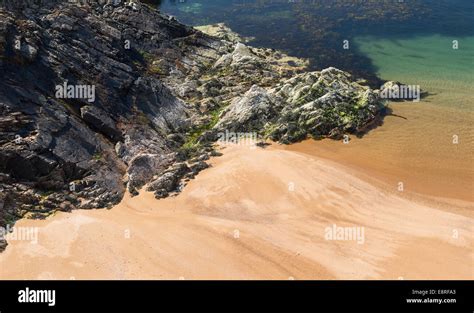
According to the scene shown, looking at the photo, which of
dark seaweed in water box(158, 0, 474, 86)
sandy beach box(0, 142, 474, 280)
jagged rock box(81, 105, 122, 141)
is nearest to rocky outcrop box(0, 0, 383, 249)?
jagged rock box(81, 105, 122, 141)

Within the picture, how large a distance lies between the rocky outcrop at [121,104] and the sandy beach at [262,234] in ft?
8.66

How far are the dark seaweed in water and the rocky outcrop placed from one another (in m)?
11.4

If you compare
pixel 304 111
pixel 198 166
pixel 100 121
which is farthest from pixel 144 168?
pixel 304 111

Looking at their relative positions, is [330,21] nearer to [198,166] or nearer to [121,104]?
[121,104]

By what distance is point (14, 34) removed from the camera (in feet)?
115

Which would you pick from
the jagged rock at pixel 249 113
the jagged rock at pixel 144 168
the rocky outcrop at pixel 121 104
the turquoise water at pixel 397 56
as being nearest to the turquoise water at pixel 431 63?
the turquoise water at pixel 397 56

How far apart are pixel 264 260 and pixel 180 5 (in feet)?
239

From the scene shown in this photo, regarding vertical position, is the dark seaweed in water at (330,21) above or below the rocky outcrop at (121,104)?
above

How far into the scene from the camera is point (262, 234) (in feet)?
87.6

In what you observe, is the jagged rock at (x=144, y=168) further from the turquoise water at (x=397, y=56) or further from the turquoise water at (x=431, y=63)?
the turquoise water at (x=431, y=63)

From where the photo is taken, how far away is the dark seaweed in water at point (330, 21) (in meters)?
61.6

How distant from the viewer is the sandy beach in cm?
2398

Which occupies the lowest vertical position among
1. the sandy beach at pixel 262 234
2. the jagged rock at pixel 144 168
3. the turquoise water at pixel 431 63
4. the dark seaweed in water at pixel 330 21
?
the sandy beach at pixel 262 234

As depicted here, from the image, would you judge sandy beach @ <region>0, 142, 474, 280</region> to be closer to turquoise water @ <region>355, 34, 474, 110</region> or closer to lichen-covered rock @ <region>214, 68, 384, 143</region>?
lichen-covered rock @ <region>214, 68, 384, 143</region>
